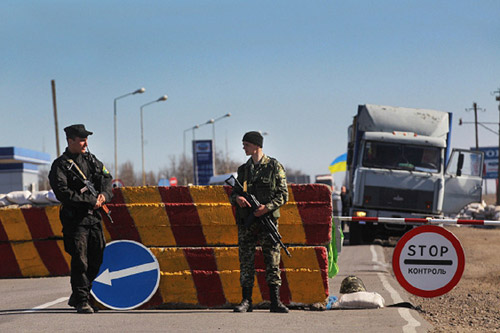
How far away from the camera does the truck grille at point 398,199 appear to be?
22.6 metres

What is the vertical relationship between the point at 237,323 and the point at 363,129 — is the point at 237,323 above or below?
below

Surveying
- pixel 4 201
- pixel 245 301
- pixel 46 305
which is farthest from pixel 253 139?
pixel 4 201

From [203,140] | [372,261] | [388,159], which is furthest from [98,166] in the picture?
[203,140]

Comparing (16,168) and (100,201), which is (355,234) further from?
(16,168)

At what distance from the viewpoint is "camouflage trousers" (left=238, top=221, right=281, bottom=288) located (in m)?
8.30

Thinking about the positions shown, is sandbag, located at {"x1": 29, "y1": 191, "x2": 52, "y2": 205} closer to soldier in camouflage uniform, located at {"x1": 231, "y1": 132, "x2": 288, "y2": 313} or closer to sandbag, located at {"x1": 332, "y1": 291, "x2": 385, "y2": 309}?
soldier in camouflage uniform, located at {"x1": 231, "y1": 132, "x2": 288, "y2": 313}

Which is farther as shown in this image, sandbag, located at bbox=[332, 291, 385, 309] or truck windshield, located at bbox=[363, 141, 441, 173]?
truck windshield, located at bbox=[363, 141, 441, 173]

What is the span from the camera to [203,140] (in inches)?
2958

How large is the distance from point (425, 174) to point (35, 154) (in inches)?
2308

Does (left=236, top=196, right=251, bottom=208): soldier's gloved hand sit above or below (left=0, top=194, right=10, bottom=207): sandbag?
above

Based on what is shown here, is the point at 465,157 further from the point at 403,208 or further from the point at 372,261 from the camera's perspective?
the point at 372,261

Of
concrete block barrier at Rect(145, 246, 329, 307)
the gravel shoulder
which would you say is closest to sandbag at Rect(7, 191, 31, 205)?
the gravel shoulder

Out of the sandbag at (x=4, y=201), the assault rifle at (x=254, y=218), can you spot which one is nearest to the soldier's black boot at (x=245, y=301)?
the assault rifle at (x=254, y=218)

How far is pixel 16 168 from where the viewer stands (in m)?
66.1
